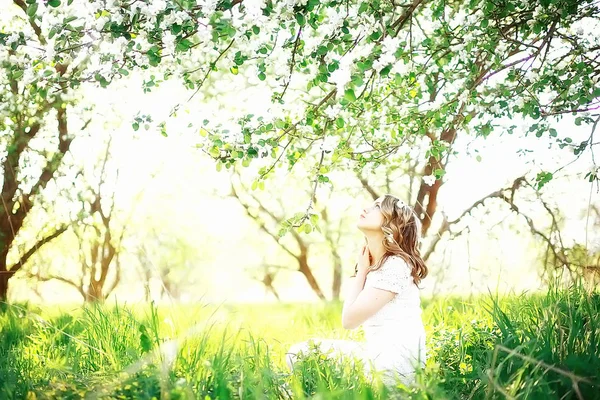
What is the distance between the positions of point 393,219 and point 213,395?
6.92 ft

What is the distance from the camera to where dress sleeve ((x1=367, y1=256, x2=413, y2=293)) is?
4.04 m

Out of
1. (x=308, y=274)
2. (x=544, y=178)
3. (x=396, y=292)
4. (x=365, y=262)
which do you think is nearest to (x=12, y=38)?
(x=365, y=262)

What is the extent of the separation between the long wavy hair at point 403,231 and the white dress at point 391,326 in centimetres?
13

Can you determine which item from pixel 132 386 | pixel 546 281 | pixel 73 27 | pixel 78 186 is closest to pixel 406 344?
pixel 546 281

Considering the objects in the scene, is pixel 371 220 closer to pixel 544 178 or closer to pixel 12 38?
pixel 544 178

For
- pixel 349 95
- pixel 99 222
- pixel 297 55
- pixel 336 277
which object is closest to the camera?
pixel 349 95

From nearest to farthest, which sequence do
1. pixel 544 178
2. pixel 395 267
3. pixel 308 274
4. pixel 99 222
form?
pixel 395 267
pixel 544 178
pixel 99 222
pixel 308 274

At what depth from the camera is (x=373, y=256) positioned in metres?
4.33

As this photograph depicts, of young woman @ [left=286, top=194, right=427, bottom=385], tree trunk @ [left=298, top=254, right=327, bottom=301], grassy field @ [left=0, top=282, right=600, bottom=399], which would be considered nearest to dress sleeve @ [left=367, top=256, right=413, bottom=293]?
young woman @ [left=286, top=194, right=427, bottom=385]

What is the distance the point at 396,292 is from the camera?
4039 mm

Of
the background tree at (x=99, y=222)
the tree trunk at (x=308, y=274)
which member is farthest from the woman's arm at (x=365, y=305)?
the tree trunk at (x=308, y=274)

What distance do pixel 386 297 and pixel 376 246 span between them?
0.43 meters

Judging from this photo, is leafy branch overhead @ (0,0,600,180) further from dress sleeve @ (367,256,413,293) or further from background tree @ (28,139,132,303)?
background tree @ (28,139,132,303)

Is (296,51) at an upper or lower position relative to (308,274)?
upper
